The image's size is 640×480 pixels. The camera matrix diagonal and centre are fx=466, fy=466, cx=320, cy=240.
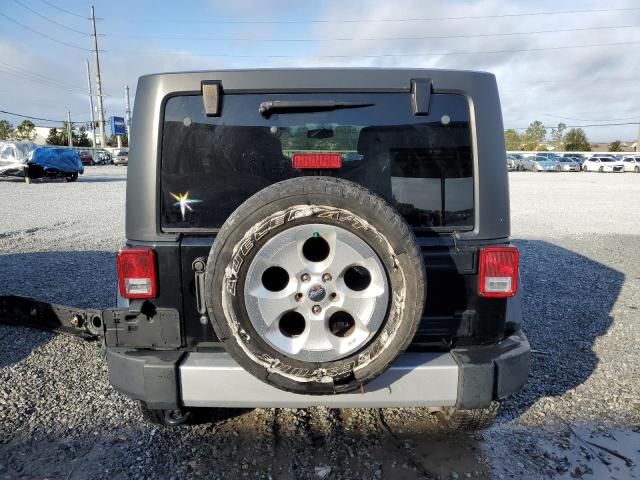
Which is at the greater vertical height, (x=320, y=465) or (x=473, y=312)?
(x=473, y=312)

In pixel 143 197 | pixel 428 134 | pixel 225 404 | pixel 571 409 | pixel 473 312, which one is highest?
pixel 428 134

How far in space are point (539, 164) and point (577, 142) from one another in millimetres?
38421

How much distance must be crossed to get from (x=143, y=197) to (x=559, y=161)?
50382 mm

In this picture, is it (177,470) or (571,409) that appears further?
(571,409)

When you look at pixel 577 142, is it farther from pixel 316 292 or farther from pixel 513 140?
pixel 316 292

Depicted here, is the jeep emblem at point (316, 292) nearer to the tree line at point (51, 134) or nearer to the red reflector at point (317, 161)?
the red reflector at point (317, 161)

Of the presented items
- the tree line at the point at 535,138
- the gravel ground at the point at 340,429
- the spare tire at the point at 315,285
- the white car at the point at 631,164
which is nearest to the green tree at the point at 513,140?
the tree line at the point at 535,138

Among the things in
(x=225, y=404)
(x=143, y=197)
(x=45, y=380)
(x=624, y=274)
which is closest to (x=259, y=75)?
(x=143, y=197)

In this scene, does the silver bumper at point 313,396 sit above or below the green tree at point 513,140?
below

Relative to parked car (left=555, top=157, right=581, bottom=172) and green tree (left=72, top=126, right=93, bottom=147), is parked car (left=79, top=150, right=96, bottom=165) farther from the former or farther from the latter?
parked car (left=555, top=157, right=581, bottom=172)

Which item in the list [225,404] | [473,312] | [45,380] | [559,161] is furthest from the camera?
[559,161]

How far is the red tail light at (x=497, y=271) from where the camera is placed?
2.47 m

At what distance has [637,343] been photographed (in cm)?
438

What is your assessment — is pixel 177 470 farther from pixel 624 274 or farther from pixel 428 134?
pixel 624 274
